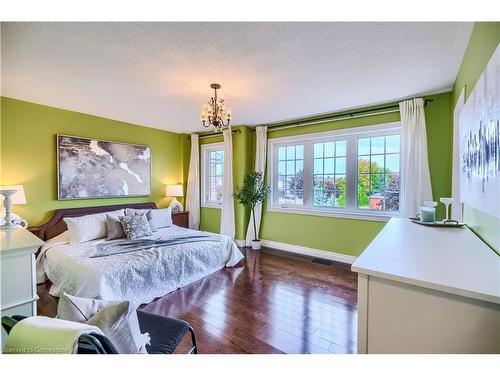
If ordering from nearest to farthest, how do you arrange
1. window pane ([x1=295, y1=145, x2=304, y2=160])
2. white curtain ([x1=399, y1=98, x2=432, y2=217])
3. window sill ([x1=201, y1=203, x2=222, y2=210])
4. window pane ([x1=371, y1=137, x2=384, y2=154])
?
white curtain ([x1=399, y1=98, x2=432, y2=217]) → window pane ([x1=371, y1=137, x2=384, y2=154]) → window pane ([x1=295, y1=145, x2=304, y2=160]) → window sill ([x1=201, y1=203, x2=222, y2=210])

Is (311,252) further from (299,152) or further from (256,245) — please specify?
(299,152)

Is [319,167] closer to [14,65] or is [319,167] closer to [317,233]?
[317,233]

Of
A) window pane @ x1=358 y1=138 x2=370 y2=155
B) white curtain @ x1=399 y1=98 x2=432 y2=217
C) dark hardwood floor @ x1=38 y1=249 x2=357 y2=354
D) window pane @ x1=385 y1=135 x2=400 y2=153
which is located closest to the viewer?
dark hardwood floor @ x1=38 y1=249 x2=357 y2=354

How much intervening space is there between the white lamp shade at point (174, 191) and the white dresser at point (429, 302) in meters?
4.12

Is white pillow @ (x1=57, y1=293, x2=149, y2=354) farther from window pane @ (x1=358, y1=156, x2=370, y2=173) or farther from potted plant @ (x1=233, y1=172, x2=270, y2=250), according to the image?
window pane @ (x1=358, y1=156, x2=370, y2=173)

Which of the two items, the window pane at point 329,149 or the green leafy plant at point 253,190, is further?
the green leafy plant at point 253,190

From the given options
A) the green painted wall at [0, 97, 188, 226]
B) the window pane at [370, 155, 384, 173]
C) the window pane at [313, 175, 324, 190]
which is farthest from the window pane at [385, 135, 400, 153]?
the green painted wall at [0, 97, 188, 226]

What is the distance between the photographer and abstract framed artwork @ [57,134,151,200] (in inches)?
130

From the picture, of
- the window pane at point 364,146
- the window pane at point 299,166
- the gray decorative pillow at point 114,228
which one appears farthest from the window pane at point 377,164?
the gray decorative pillow at point 114,228

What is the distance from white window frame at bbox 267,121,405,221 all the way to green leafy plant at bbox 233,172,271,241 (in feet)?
0.74

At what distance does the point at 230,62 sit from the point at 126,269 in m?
2.18

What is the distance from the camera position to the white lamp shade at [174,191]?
4602mm

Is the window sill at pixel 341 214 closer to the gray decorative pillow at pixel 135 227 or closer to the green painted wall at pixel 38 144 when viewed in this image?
the gray decorative pillow at pixel 135 227

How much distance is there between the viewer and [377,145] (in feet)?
10.8
